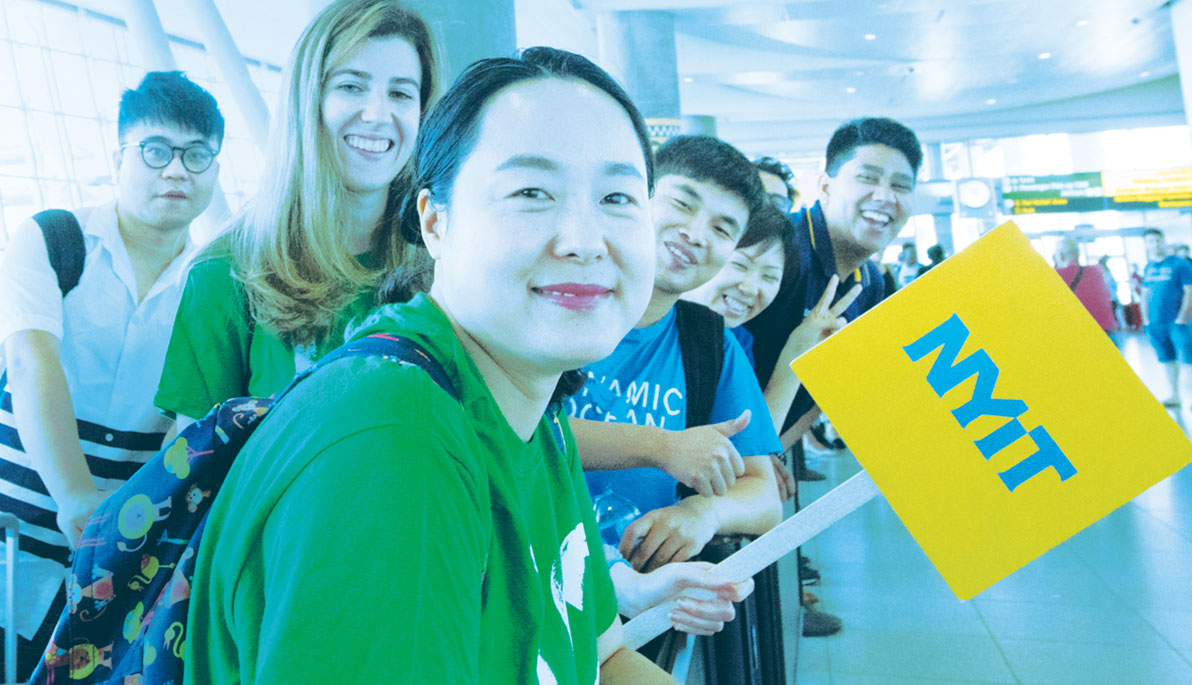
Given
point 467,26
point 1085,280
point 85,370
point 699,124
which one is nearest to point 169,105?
point 85,370

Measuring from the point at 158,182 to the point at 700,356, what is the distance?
3.97 feet

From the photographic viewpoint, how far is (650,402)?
1.76 m

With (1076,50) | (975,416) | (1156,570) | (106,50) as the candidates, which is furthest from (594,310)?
(1076,50)

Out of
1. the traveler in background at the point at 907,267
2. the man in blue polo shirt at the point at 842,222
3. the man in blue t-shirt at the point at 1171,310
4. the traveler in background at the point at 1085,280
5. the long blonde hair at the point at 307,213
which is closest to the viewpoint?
the long blonde hair at the point at 307,213

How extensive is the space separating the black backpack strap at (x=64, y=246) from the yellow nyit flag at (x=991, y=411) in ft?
4.79

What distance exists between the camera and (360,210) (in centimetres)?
158

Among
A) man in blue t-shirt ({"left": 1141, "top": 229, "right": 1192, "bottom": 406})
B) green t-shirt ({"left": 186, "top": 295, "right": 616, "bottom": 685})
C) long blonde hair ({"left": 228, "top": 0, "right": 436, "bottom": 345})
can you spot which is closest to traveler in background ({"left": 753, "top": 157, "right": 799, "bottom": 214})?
long blonde hair ({"left": 228, "top": 0, "right": 436, "bottom": 345})

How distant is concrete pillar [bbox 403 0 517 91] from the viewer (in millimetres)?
3006

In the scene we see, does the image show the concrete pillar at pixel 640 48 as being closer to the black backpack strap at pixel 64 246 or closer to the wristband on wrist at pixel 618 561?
the black backpack strap at pixel 64 246

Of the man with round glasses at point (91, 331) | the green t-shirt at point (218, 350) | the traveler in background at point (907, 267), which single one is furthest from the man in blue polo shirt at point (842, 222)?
the traveler in background at point (907, 267)

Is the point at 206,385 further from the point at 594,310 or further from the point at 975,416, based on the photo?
the point at 975,416

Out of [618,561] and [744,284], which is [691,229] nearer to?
[744,284]

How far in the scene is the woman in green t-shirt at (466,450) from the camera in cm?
55

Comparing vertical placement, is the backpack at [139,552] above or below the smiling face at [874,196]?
below
